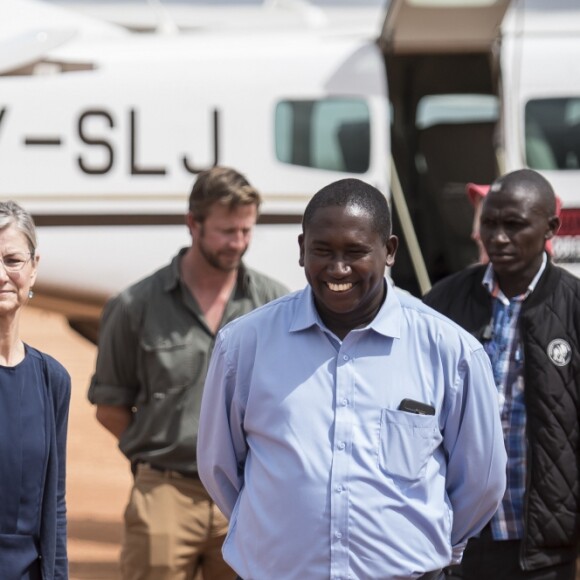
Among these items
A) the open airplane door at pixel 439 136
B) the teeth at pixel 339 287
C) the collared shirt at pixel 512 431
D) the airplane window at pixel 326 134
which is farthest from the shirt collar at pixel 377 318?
the airplane window at pixel 326 134

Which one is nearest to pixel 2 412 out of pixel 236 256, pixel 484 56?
pixel 236 256

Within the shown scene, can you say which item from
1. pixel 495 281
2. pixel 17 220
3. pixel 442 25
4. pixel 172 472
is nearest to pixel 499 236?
pixel 495 281

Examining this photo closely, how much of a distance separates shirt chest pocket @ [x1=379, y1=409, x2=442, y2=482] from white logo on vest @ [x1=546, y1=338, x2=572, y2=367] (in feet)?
3.59

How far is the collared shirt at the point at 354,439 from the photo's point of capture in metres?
2.84

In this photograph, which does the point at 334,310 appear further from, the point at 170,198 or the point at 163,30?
the point at 163,30

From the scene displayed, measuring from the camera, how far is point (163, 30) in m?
9.99

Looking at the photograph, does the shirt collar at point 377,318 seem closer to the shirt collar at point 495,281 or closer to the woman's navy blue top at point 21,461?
the woman's navy blue top at point 21,461

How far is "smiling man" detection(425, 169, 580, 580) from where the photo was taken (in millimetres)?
3838

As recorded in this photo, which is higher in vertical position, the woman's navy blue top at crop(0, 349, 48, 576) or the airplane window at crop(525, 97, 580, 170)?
the airplane window at crop(525, 97, 580, 170)

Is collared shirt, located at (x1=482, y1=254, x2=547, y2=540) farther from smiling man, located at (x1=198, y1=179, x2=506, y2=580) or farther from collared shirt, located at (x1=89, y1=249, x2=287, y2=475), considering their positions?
collared shirt, located at (x1=89, y1=249, x2=287, y2=475)

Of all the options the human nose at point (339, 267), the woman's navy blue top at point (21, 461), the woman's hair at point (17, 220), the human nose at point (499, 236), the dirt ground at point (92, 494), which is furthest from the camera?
the dirt ground at point (92, 494)

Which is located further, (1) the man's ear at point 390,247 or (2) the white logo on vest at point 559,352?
(2) the white logo on vest at point 559,352

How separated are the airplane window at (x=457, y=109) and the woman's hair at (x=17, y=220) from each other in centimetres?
666

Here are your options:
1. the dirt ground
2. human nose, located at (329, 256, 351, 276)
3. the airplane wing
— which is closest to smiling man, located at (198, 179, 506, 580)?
human nose, located at (329, 256, 351, 276)
